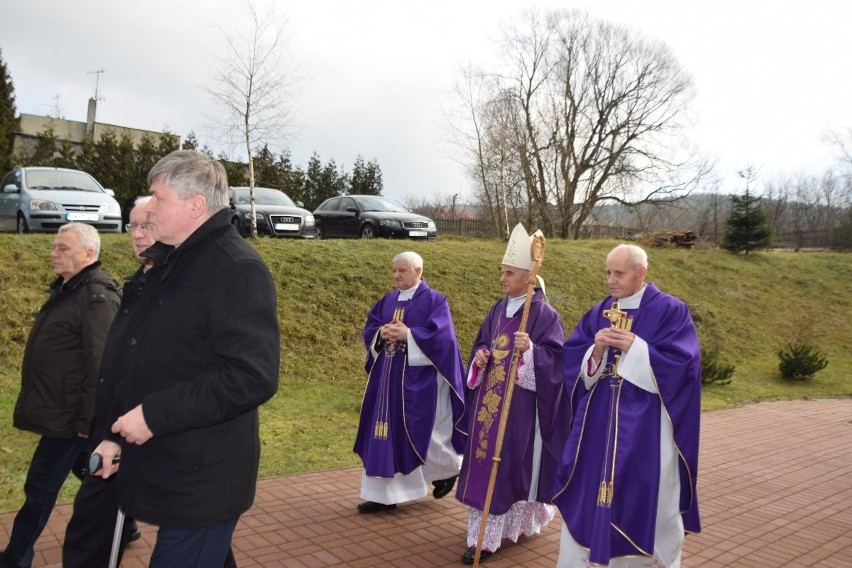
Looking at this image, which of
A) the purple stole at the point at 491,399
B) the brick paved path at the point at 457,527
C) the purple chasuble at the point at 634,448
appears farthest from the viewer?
the purple stole at the point at 491,399

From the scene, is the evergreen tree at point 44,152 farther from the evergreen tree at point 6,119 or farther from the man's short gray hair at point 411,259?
the man's short gray hair at point 411,259

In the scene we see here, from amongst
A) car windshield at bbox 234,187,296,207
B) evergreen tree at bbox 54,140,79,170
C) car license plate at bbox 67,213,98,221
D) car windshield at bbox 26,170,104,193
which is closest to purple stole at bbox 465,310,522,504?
car license plate at bbox 67,213,98,221

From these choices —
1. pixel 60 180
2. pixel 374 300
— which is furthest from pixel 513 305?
pixel 60 180

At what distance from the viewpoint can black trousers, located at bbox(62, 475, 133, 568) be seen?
2.97 metres

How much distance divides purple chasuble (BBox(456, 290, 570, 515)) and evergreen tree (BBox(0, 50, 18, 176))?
23864 mm

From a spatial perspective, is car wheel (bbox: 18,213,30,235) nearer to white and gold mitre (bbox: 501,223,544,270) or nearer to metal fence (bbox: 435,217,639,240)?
white and gold mitre (bbox: 501,223,544,270)

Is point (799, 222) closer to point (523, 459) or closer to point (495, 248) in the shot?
point (495, 248)

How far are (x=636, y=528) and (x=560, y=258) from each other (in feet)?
51.7

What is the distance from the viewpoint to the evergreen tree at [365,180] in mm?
31016

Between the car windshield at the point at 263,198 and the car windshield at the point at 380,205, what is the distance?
2.04 metres

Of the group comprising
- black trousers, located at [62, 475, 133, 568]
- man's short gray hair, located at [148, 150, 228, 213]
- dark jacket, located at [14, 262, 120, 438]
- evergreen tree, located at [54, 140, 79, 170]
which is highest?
evergreen tree, located at [54, 140, 79, 170]

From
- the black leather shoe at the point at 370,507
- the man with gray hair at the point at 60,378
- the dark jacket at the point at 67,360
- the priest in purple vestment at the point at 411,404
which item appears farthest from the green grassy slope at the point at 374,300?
the dark jacket at the point at 67,360

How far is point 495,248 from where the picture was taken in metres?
19.0

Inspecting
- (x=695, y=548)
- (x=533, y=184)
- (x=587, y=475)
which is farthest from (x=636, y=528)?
(x=533, y=184)
